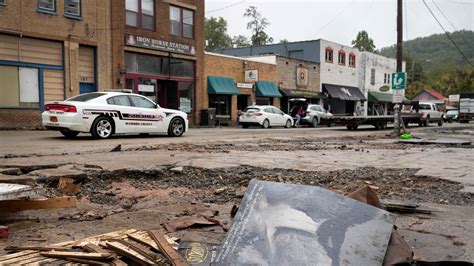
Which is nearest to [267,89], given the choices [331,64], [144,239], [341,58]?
[331,64]

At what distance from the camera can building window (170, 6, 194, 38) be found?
88.1ft

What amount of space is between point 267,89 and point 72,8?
16679 millimetres

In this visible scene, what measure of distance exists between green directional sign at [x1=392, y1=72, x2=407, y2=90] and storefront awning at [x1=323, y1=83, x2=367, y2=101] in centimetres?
2272

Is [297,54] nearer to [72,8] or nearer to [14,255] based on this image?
[72,8]

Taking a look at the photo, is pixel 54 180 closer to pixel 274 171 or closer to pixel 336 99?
pixel 274 171

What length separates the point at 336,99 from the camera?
44031mm

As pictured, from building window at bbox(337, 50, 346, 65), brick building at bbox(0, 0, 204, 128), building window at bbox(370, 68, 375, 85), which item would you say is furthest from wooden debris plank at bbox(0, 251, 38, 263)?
building window at bbox(370, 68, 375, 85)

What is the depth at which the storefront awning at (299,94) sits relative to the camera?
118ft

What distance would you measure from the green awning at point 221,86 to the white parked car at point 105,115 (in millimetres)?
13886

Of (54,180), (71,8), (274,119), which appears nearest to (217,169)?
(54,180)

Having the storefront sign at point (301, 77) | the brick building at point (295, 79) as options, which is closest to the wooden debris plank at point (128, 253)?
the brick building at point (295, 79)

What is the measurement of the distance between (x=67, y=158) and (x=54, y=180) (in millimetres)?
2637

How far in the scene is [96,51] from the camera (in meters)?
22.5

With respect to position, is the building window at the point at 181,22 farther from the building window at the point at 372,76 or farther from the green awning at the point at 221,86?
the building window at the point at 372,76
